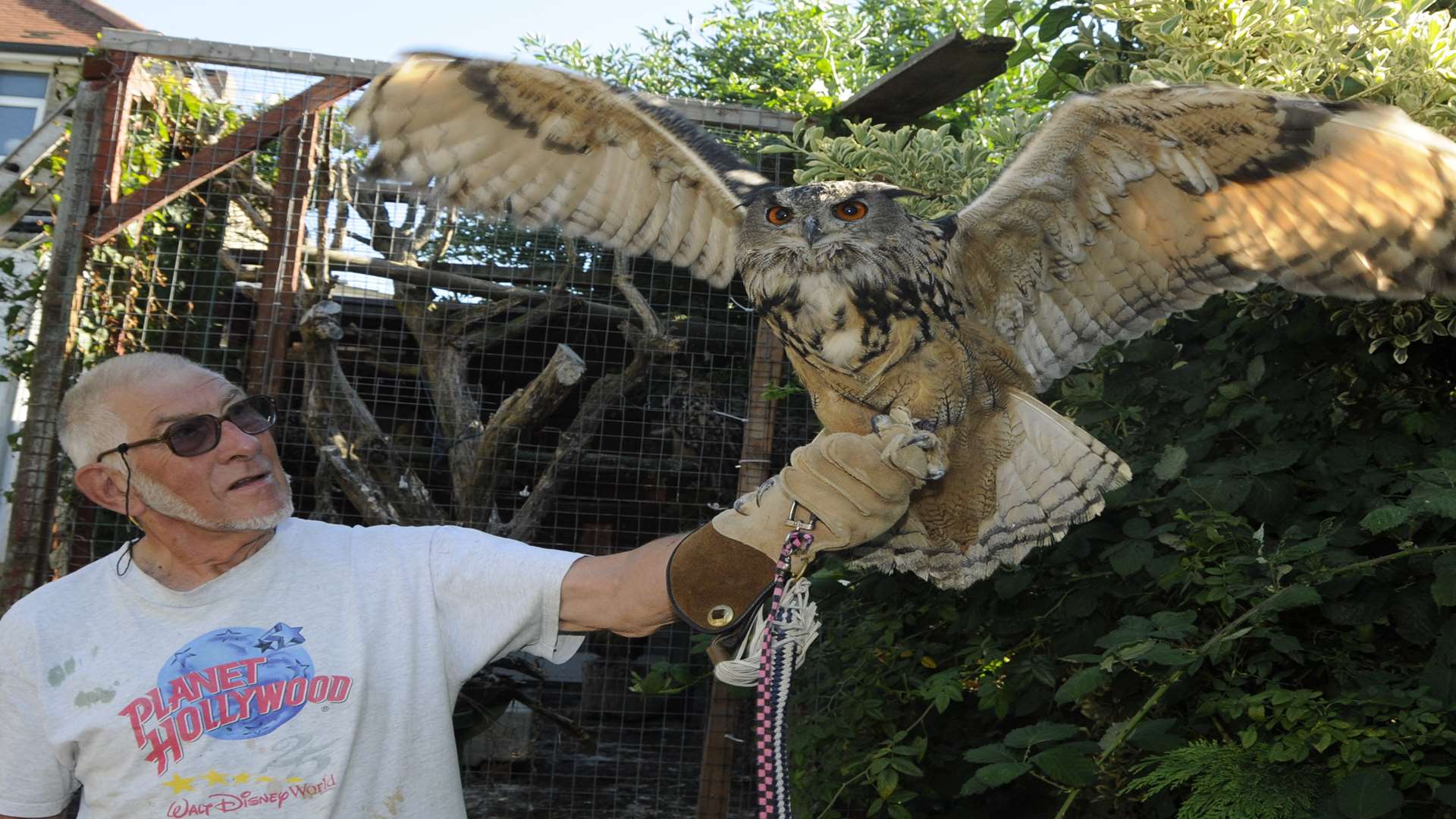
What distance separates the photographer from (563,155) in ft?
8.33

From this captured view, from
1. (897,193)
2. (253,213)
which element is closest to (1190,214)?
(897,193)

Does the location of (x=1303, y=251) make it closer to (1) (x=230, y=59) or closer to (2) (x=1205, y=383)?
(2) (x=1205, y=383)

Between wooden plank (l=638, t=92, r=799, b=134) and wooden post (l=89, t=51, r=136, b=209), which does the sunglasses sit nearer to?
wooden plank (l=638, t=92, r=799, b=134)

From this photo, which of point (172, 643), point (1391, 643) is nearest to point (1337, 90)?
point (1391, 643)

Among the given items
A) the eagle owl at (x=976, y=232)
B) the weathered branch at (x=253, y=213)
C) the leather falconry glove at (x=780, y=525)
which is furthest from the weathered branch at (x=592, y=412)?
the leather falconry glove at (x=780, y=525)

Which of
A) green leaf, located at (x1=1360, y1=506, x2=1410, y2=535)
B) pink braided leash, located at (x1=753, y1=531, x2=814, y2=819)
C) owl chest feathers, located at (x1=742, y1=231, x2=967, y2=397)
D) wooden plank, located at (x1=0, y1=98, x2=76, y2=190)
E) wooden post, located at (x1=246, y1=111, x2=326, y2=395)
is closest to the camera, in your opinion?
pink braided leash, located at (x1=753, y1=531, x2=814, y2=819)

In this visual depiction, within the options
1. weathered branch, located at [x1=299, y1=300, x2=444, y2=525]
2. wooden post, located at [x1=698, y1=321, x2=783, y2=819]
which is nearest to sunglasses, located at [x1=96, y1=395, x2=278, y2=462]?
wooden post, located at [x1=698, y1=321, x2=783, y2=819]

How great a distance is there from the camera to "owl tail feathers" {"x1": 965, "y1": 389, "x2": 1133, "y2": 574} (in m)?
2.13

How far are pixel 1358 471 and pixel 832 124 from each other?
2.41m

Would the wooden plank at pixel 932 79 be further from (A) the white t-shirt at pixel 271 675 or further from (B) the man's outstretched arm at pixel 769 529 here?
(A) the white t-shirt at pixel 271 675

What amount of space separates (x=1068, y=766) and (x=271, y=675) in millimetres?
1333

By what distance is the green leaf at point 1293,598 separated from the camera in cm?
175

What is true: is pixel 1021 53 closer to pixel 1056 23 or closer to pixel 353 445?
pixel 1056 23

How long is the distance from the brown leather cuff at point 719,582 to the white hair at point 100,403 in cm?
99
